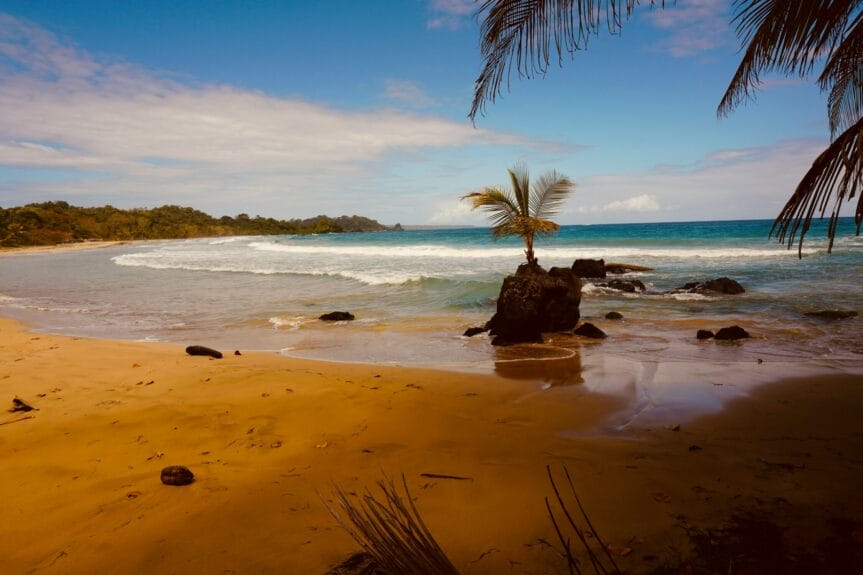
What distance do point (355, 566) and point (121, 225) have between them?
100535 mm

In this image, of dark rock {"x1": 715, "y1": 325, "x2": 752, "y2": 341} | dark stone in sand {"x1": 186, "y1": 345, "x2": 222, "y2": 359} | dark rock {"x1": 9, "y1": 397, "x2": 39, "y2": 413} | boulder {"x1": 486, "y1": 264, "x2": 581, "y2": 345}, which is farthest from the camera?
boulder {"x1": 486, "y1": 264, "x2": 581, "y2": 345}

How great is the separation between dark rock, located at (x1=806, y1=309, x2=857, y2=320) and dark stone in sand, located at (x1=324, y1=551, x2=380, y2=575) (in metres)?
11.2

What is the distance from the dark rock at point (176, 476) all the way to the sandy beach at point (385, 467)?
65 mm

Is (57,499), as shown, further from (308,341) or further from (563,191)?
(563,191)

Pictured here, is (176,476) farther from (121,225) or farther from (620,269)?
(121,225)

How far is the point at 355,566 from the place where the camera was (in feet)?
7.30

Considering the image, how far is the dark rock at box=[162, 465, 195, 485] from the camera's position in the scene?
3.39 m

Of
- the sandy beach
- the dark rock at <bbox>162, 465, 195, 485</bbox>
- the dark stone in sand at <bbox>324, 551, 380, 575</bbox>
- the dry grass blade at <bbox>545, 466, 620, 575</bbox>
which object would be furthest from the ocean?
the dark stone in sand at <bbox>324, 551, 380, 575</bbox>

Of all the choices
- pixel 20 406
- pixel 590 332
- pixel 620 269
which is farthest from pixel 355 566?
pixel 620 269

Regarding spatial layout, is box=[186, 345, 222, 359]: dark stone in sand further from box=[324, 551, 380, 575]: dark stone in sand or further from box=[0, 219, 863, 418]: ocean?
box=[324, 551, 380, 575]: dark stone in sand

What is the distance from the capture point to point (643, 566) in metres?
2.40

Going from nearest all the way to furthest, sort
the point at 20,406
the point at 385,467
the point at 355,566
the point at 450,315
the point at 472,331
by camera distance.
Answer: the point at 355,566
the point at 385,467
the point at 20,406
the point at 472,331
the point at 450,315

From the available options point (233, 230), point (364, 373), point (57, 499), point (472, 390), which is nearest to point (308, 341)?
point (364, 373)

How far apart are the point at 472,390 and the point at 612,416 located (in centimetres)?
171
